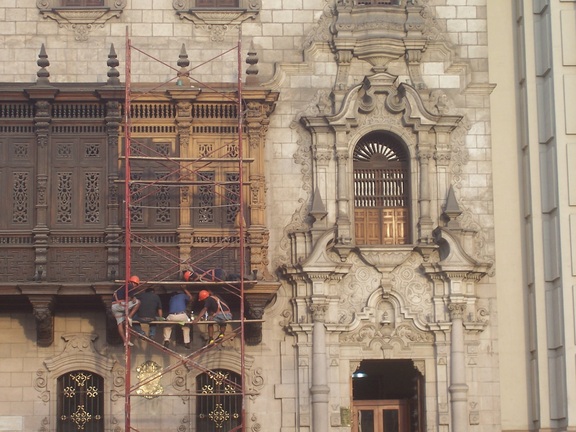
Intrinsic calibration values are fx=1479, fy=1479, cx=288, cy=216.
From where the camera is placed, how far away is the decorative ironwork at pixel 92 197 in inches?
1076

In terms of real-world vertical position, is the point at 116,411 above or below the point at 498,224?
below

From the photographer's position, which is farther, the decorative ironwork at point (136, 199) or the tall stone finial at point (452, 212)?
the tall stone finial at point (452, 212)

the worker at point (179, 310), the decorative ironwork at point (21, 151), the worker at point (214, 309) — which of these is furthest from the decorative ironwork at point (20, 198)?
the worker at point (214, 309)

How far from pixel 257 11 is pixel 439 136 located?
4.34 meters

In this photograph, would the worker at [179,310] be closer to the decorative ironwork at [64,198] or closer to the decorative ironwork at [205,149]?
the decorative ironwork at [64,198]

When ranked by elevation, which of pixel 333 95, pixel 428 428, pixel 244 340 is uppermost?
pixel 333 95

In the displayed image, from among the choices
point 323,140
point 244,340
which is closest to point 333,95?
point 323,140

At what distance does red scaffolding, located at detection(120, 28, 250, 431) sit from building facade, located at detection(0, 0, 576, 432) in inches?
2.6

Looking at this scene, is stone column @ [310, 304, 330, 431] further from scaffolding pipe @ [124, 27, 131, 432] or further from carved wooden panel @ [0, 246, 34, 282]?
carved wooden panel @ [0, 246, 34, 282]

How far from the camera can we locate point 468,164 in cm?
2886

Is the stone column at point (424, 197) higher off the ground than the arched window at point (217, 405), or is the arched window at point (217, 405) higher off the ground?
the stone column at point (424, 197)

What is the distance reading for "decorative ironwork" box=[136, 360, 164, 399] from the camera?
27.5 metres

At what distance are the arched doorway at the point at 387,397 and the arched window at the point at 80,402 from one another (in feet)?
15.9

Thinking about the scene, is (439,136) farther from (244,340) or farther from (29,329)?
(29,329)
